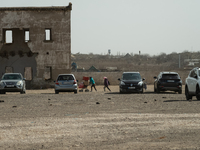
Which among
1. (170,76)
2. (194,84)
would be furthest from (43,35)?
(194,84)

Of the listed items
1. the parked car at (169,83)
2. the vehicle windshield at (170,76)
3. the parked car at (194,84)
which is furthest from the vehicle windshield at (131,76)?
the parked car at (194,84)

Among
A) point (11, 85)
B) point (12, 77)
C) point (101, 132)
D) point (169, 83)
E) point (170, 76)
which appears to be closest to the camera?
point (101, 132)

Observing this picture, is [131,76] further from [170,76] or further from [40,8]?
[40,8]

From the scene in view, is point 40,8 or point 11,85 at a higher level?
point 40,8

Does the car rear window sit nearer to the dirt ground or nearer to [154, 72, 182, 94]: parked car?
[154, 72, 182, 94]: parked car

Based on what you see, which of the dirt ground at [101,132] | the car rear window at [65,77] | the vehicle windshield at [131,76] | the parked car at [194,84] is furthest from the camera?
the vehicle windshield at [131,76]

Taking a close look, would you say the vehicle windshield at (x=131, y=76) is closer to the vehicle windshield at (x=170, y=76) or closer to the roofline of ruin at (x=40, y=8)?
the vehicle windshield at (x=170, y=76)

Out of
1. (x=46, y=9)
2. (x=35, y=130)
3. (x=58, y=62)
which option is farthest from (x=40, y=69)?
(x=35, y=130)

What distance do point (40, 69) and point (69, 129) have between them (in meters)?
35.5

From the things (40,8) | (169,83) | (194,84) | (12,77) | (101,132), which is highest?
(40,8)

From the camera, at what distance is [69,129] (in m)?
9.95

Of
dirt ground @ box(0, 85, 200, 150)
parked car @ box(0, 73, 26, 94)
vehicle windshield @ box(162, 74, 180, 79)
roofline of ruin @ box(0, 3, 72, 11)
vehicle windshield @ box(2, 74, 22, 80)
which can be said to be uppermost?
roofline of ruin @ box(0, 3, 72, 11)

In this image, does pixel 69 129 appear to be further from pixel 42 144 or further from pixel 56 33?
pixel 56 33

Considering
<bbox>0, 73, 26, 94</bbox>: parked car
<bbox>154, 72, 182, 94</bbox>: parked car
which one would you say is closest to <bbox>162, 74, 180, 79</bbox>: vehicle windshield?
<bbox>154, 72, 182, 94</bbox>: parked car
